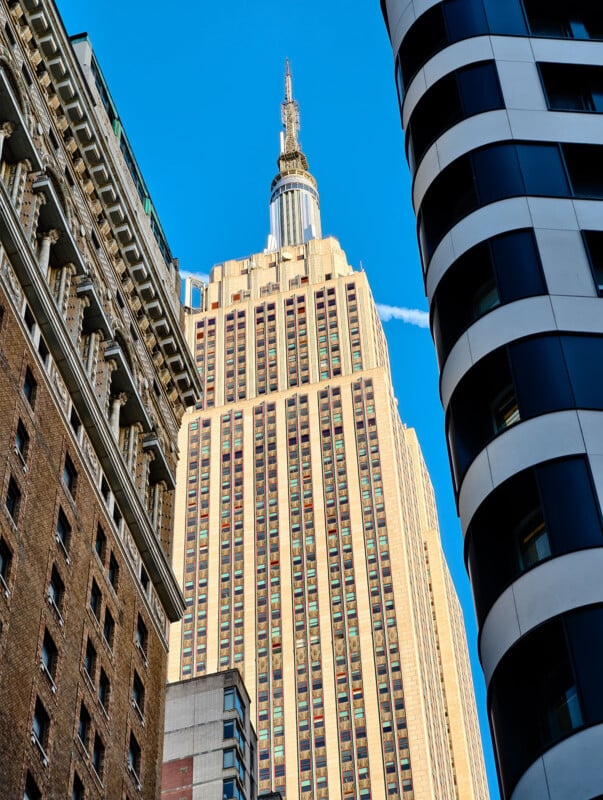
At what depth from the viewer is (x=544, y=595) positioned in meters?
37.8

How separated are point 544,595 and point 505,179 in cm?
1804

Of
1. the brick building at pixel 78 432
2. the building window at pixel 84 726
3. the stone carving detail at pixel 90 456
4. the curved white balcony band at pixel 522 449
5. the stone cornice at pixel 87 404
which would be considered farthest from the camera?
the stone carving detail at pixel 90 456

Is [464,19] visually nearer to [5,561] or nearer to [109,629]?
[5,561]

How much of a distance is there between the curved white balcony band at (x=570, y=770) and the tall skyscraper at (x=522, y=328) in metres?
0.04

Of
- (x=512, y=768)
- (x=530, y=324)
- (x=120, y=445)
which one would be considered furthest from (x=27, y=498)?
(x=512, y=768)

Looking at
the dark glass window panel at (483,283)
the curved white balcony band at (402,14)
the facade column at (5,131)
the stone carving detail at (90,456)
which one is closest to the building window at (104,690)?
the stone carving detail at (90,456)

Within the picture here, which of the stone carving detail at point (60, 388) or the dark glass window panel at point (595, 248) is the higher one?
the stone carving detail at point (60, 388)

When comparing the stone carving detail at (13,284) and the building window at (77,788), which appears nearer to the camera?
the building window at (77,788)

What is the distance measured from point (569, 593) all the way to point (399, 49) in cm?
3060

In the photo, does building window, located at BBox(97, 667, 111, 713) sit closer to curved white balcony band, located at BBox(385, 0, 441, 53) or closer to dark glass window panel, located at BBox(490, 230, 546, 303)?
dark glass window panel, located at BBox(490, 230, 546, 303)

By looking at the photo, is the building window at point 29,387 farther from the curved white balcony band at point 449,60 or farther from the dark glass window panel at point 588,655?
the dark glass window panel at point 588,655

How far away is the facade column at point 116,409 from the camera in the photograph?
72.9 metres

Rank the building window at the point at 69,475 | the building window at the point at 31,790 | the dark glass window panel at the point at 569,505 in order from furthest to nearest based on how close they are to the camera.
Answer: the building window at the point at 69,475 → the building window at the point at 31,790 → the dark glass window panel at the point at 569,505

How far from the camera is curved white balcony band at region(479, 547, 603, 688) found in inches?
1460
